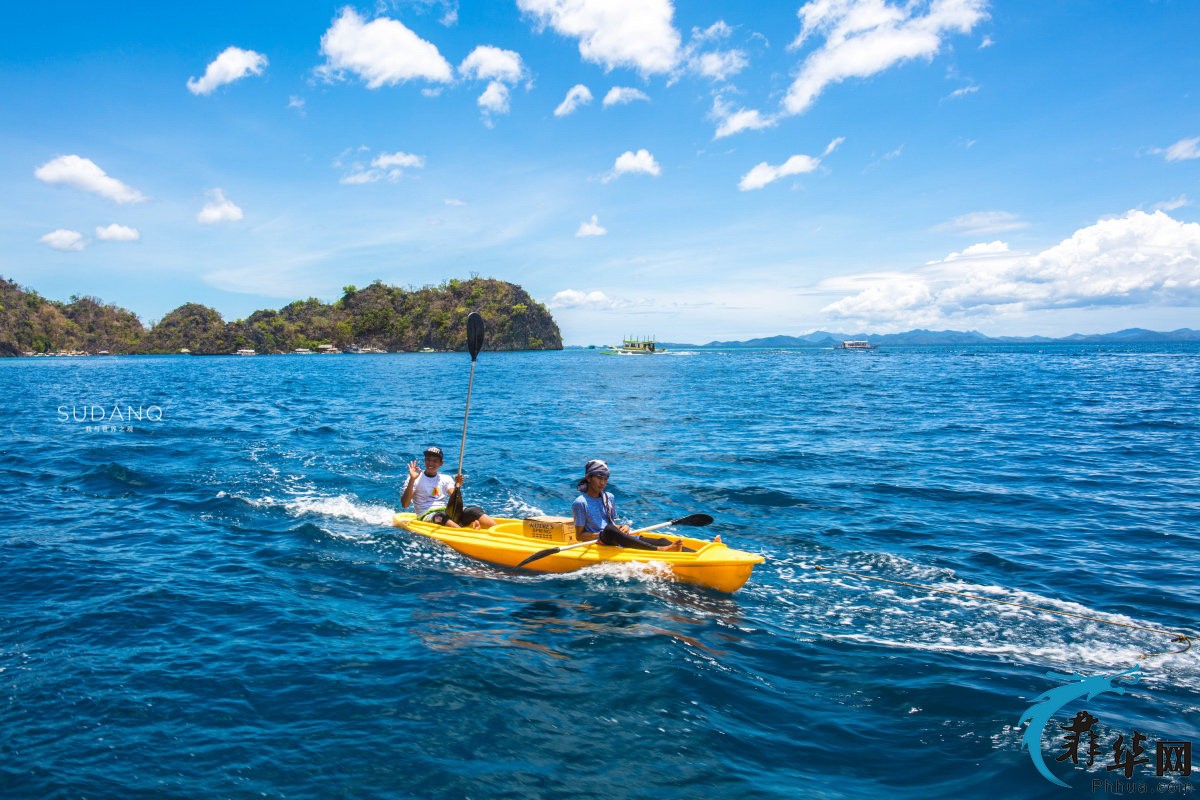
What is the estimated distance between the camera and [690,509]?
1381cm

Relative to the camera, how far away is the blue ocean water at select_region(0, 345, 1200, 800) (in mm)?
5262

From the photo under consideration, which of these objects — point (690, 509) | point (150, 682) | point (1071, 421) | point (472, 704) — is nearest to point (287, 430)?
point (690, 509)

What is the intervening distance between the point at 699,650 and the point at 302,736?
4184mm

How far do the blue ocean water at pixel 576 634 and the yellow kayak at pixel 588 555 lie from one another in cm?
25

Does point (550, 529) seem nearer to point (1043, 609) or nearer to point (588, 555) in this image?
point (588, 555)

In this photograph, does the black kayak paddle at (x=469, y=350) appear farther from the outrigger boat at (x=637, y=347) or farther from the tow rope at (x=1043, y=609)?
the outrigger boat at (x=637, y=347)

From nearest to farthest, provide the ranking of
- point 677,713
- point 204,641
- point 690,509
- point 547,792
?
point 547,792 < point 677,713 < point 204,641 < point 690,509

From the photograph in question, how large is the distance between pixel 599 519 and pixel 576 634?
249 centimetres

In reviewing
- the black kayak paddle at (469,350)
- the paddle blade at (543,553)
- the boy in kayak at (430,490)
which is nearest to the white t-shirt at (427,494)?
the boy in kayak at (430,490)

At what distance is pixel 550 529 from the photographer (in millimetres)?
10516

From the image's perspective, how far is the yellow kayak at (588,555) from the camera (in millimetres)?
9023

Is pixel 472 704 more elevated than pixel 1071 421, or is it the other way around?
pixel 1071 421

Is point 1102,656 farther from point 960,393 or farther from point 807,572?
point 960,393

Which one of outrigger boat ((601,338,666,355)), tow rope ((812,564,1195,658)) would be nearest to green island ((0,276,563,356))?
outrigger boat ((601,338,666,355))
